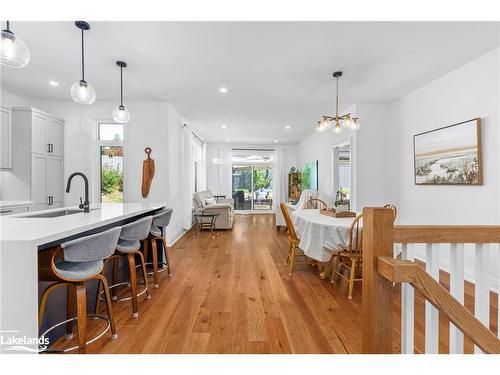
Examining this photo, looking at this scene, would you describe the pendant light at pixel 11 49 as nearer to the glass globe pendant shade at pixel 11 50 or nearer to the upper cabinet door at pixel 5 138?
the glass globe pendant shade at pixel 11 50

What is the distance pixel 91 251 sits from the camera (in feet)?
4.85

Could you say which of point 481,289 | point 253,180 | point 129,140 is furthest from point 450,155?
point 253,180

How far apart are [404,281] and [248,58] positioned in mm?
2847

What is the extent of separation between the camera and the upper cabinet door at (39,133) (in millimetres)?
3941

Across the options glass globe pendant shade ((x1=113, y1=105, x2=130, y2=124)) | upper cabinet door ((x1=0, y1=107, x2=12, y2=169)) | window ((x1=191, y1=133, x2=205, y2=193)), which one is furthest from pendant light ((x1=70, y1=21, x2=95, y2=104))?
window ((x1=191, y1=133, x2=205, y2=193))

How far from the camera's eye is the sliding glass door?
9.52 m

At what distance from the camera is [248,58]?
2916 millimetres

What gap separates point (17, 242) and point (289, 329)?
1.88 metres

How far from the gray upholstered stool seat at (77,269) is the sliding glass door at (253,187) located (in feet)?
25.9

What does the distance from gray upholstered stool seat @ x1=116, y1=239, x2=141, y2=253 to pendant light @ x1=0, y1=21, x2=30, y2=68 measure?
154 centimetres

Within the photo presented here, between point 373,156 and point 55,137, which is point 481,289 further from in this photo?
point 55,137

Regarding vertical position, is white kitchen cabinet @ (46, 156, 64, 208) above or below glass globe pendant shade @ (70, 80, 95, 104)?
below

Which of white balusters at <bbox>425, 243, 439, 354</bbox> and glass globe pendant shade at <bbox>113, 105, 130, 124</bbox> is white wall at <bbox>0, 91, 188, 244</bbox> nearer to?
glass globe pendant shade at <bbox>113, 105, 130, 124</bbox>
